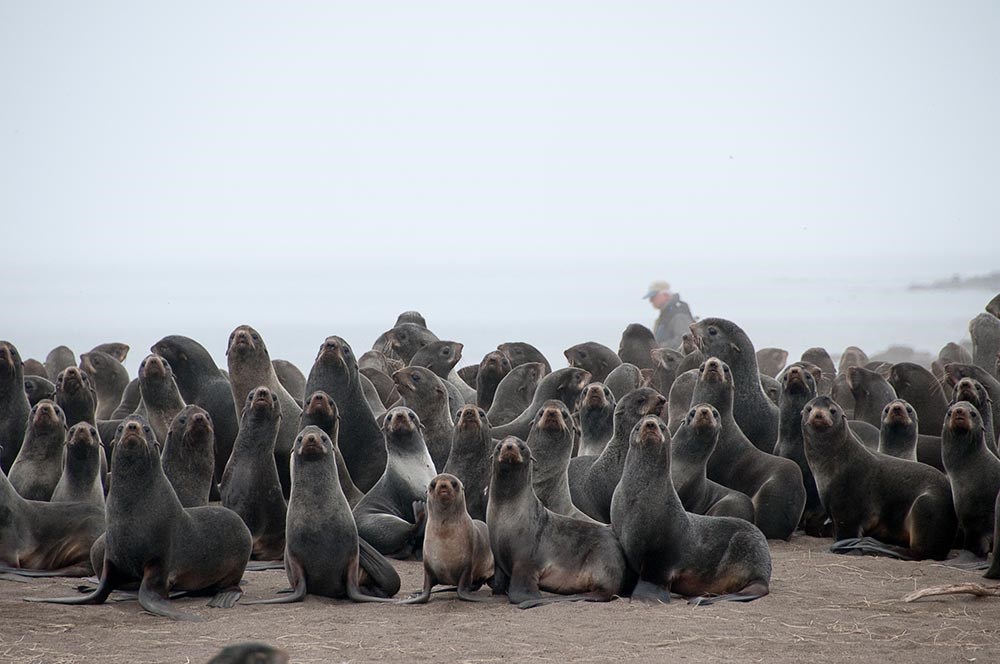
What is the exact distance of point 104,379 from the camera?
11062 millimetres

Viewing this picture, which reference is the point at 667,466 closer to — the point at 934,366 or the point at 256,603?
the point at 256,603

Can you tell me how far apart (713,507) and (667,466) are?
112 centimetres

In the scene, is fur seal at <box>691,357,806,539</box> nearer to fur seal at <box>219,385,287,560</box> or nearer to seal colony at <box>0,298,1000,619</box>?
seal colony at <box>0,298,1000,619</box>

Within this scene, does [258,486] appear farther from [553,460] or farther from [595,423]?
[595,423]

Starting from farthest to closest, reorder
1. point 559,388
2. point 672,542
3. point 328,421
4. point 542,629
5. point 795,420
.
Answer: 1. point 559,388
2. point 795,420
3. point 328,421
4. point 672,542
5. point 542,629

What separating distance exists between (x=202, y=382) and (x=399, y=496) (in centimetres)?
247

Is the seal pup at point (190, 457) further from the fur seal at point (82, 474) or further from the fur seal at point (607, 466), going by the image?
the fur seal at point (607, 466)

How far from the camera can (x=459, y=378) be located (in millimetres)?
12602

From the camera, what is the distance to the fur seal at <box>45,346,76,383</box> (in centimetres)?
1317

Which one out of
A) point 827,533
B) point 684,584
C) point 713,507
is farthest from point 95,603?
point 827,533

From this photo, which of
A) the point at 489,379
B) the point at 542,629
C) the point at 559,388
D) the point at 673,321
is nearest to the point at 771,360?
the point at 673,321

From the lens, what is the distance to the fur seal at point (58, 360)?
43.2ft


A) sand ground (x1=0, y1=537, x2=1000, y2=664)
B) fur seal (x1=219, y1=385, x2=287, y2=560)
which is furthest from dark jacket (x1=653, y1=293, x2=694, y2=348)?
sand ground (x1=0, y1=537, x2=1000, y2=664)

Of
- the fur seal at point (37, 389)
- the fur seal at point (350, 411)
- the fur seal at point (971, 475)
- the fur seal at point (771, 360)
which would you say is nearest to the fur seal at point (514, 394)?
the fur seal at point (350, 411)
